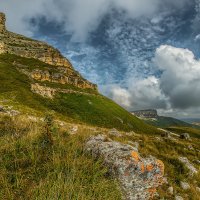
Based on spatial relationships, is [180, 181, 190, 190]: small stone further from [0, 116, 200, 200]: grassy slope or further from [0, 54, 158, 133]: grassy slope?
[0, 54, 158, 133]: grassy slope

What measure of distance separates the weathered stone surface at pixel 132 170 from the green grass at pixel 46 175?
0.46 m

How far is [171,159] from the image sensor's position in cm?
1266

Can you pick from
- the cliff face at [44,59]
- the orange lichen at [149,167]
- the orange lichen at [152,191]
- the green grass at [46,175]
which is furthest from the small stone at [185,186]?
the cliff face at [44,59]

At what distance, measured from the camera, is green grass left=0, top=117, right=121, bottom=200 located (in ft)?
16.9

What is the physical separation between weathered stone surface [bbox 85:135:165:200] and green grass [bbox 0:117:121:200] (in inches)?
18.2

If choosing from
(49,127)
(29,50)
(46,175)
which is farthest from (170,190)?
(29,50)

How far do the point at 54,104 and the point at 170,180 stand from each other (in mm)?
93333

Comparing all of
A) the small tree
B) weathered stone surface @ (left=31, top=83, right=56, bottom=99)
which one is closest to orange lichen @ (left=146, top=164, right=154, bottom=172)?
the small tree

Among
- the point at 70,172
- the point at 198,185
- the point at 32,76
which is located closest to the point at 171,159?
the point at 198,185

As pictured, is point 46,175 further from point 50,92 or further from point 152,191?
point 50,92

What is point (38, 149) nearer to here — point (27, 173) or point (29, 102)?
point (27, 173)

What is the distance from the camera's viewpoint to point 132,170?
8008mm

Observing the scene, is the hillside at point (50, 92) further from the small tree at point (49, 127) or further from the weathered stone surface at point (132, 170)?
the weathered stone surface at point (132, 170)

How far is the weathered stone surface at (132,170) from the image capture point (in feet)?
24.6
